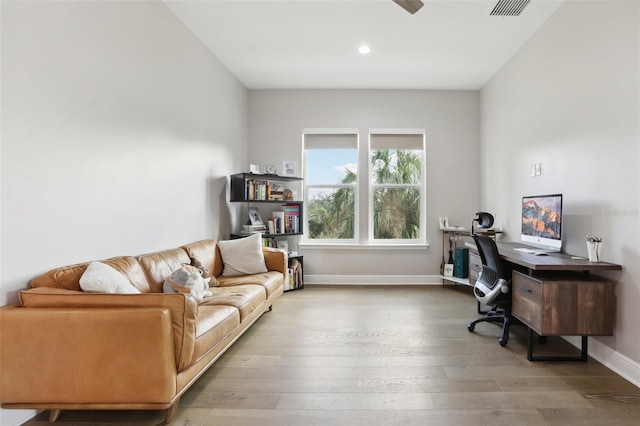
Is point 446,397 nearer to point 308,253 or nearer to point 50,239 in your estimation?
point 50,239

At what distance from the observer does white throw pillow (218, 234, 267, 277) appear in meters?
3.71

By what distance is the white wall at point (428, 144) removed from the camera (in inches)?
204

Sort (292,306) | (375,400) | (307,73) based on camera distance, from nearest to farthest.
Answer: (375,400), (292,306), (307,73)

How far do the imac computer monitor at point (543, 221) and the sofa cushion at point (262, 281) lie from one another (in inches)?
100

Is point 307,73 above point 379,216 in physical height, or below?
above

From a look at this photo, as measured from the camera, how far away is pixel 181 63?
11.0ft

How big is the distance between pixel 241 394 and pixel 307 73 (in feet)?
12.6

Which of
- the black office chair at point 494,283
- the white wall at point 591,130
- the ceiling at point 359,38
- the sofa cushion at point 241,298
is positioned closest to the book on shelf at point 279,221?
the sofa cushion at point 241,298

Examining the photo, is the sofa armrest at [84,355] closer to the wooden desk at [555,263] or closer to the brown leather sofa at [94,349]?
the brown leather sofa at [94,349]

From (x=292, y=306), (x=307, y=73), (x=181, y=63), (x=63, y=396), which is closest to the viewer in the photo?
(x=63, y=396)

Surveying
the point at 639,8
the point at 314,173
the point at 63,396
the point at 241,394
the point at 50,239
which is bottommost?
the point at 241,394

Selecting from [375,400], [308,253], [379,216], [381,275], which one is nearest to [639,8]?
[375,400]

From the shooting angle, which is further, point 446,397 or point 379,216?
point 379,216

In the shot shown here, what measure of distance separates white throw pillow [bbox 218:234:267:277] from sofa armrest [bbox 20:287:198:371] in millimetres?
1888
